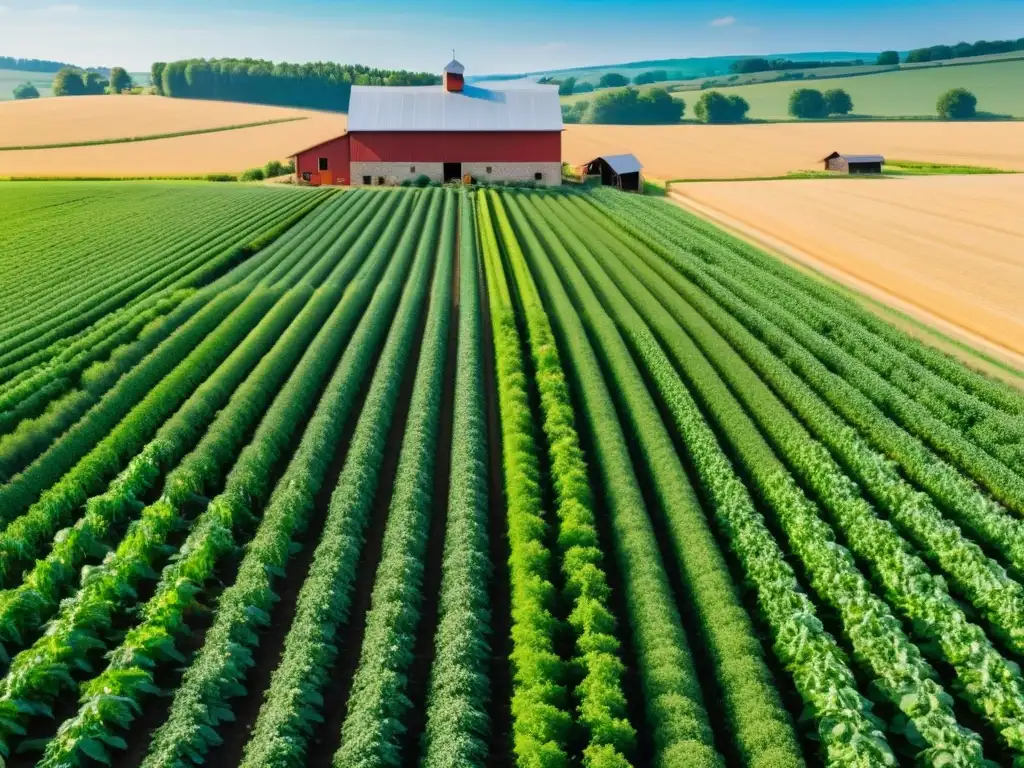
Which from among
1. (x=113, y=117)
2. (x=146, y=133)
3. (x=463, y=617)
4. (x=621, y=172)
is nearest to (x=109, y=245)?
(x=463, y=617)

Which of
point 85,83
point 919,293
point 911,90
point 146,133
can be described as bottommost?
point 919,293

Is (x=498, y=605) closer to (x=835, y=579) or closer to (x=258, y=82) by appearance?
(x=835, y=579)

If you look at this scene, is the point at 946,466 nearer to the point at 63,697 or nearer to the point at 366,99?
the point at 63,697

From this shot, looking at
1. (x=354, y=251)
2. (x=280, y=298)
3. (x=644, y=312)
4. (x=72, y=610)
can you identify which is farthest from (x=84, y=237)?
(x=72, y=610)

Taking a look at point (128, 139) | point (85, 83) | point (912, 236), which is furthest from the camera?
point (85, 83)

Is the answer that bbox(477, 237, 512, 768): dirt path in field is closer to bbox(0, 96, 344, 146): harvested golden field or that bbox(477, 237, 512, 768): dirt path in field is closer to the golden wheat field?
the golden wheat field

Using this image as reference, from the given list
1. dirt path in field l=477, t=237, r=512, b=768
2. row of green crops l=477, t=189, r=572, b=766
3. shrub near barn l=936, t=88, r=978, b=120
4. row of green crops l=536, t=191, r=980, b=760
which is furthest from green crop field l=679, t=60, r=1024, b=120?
dirt path in field l=477, t=237, r=512, b=768
